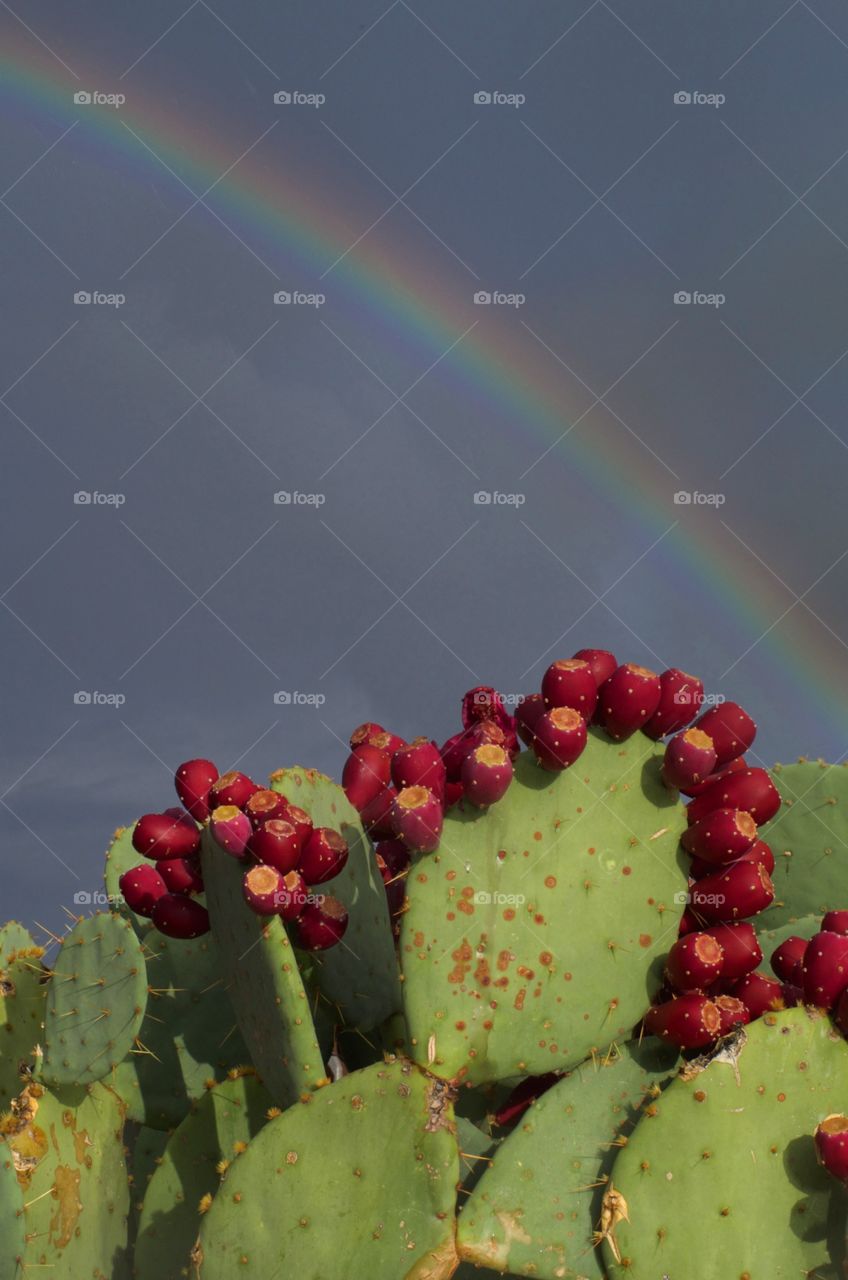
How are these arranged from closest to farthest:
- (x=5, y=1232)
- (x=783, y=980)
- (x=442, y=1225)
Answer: (x=442, y=1225)
(x=5, y=1232)
(x=783, y=980)

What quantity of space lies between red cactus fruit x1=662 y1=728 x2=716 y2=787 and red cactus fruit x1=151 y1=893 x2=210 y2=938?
128 cm

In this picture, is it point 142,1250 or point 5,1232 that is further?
point 142,1250

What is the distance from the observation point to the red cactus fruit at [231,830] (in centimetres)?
310

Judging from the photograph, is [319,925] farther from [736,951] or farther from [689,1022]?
[736,951]

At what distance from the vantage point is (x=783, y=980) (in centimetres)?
356

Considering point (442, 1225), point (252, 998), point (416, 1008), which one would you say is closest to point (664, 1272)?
point (442, 1225)

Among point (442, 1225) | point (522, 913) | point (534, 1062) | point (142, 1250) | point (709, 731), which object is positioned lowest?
point (142, 1250)

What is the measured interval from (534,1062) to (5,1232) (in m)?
1.28

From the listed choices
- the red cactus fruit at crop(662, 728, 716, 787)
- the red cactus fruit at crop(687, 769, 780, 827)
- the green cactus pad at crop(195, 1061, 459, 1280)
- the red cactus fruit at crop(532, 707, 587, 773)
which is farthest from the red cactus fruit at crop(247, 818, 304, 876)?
the red cactus fruit at crop(687, 769, 780, 827)

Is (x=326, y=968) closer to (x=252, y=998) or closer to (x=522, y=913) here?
(x=252, y=998)

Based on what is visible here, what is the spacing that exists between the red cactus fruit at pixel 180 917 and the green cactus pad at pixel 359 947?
0.32 m

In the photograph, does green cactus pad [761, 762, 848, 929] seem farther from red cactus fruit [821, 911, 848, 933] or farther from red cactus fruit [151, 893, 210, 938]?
red cactus fruit [151, 893, 210, 938]

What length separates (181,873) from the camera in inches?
140

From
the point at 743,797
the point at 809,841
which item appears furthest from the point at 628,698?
the point at 809,841
